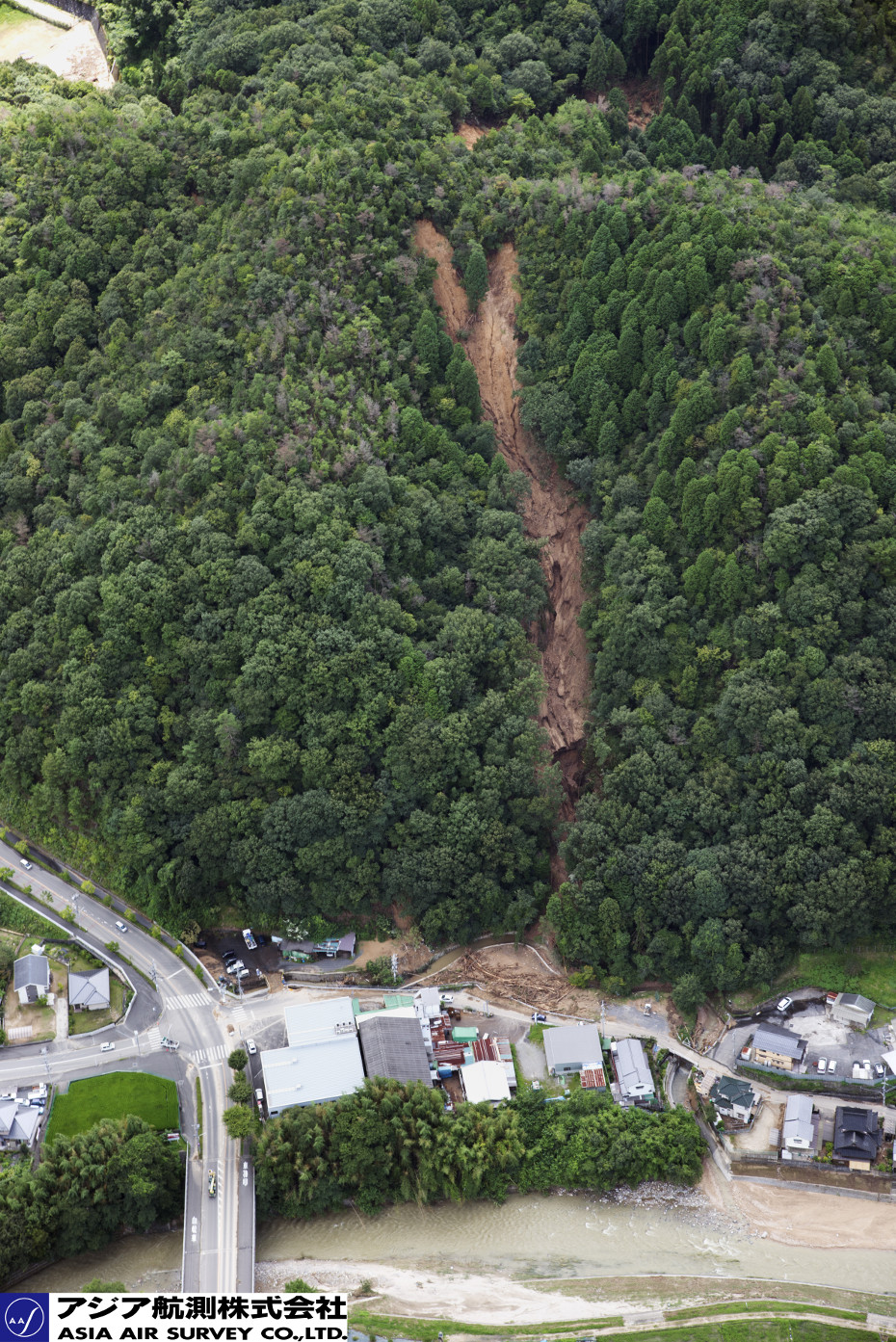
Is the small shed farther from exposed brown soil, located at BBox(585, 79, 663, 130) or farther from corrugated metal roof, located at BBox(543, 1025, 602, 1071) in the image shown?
exposed brown soil, located at BBox(585, 79, 663, 130)

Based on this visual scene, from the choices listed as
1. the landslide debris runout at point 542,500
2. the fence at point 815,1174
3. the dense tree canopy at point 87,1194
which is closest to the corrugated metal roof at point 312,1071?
the dense tree canopy at point 87,1194

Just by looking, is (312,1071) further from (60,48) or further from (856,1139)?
(60,48)

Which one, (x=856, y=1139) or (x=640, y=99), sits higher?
(x=640, y=99)

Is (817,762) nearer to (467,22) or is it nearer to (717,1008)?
(717,1008)

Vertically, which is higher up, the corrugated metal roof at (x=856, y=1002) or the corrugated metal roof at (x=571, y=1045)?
the corrugated metal roof at (x=856, y=1002)

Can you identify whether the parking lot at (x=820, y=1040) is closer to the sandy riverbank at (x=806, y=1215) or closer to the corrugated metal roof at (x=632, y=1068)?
the corrugated metal roof at (x=632, y=1068)

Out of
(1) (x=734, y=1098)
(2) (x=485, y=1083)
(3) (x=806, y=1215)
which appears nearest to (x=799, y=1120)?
(1) (x=734, y=1098)
